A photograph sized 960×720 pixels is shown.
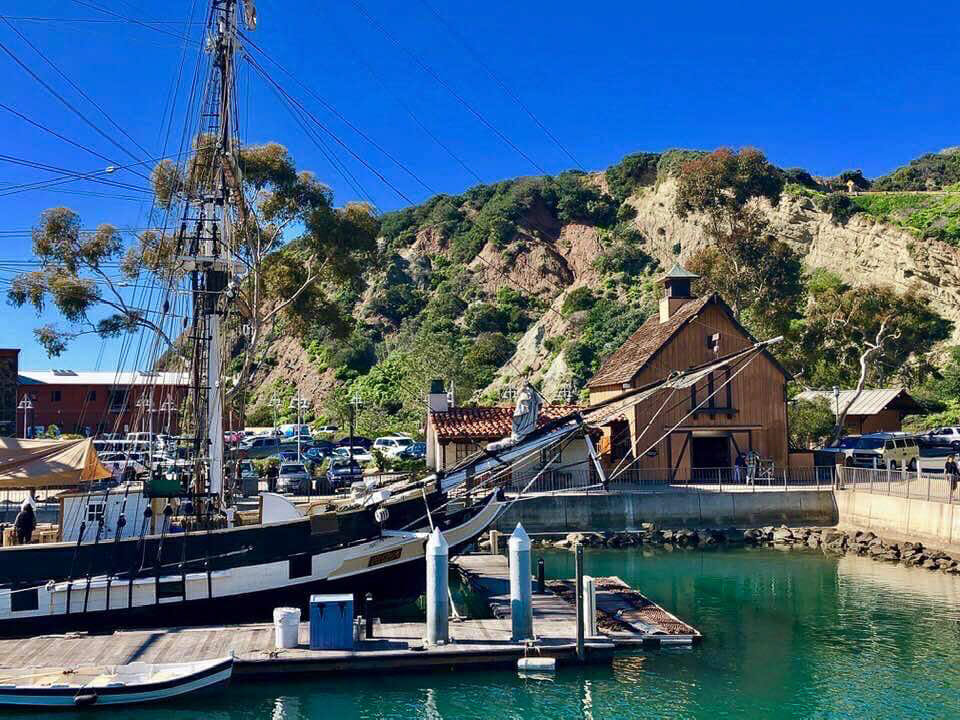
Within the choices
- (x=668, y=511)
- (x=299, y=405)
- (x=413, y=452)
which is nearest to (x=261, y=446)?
(x=299, y=405)

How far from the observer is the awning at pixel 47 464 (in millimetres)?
21438

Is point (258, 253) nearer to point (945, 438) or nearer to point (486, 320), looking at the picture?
point (945, 438)

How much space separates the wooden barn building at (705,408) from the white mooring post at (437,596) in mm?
22081

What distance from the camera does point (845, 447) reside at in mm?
41469

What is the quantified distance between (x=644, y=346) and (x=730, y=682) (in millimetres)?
25852

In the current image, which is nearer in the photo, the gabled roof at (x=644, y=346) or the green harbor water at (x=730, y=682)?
the green harbor water at (x=730, y=682)

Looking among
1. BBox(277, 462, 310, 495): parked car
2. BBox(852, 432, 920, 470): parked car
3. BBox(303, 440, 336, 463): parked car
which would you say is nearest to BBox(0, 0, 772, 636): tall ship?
BBox(277, 462, 310, 495): parked car

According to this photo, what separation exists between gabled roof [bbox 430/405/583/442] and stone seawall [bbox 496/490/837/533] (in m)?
3.76

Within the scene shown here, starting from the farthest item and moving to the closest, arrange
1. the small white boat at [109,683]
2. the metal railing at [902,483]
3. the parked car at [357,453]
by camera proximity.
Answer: the parked car at [357,453], the metal railing at [902,483], the small white boat at [109,683]

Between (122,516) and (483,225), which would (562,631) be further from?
(483,225)

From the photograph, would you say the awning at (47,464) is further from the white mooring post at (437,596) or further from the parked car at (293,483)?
the parked car at (293,483)

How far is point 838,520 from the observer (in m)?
34.9

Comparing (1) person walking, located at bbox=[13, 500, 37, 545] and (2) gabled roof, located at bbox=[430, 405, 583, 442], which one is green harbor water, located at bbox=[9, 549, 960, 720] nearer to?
(1) person walking, located at bbox=[13, 500, 37, 545]

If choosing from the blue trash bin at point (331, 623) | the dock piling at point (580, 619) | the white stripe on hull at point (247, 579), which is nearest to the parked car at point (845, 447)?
the white stripe on hull at point (247, 579)
